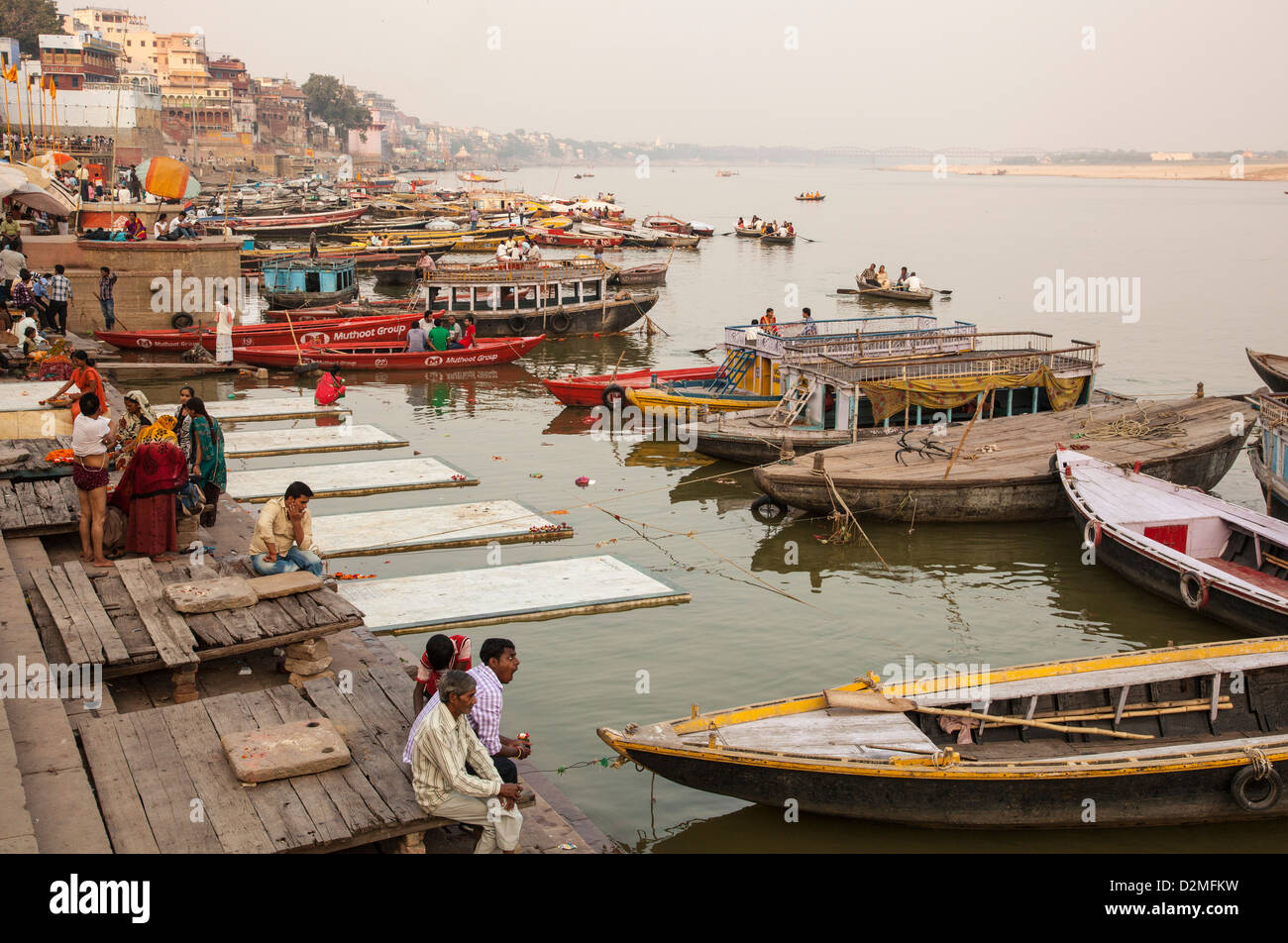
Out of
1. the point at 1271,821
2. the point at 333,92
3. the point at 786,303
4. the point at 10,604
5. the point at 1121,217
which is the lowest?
the point at 1271,821

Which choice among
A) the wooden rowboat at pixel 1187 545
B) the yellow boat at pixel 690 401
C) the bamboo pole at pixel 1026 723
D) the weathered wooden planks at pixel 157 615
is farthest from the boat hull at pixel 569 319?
the bamboo pole at pixel 1026 723

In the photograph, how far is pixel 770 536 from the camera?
709 inches

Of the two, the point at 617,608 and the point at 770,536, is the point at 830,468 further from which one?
the point at 617,608

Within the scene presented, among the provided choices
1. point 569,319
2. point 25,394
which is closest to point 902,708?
point 25,394

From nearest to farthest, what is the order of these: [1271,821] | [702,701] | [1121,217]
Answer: [1271,821], [702,701], [1121,217]

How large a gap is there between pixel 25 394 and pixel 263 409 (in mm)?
8126

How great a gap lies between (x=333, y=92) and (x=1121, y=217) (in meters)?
136

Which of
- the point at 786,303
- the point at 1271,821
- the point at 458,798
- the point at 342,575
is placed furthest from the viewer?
the point at 786,303

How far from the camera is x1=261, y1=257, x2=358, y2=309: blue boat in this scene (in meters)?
38.7

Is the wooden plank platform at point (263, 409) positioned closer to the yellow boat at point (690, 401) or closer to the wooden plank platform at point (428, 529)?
the yellow boat at point (690, 401)

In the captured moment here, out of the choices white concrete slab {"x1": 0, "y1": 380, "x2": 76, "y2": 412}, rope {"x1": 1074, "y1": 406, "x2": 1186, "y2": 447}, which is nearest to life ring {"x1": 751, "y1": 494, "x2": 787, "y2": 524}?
rope {"x1": 1074, "y1": 406, "x2": 1186, "y2": 447}

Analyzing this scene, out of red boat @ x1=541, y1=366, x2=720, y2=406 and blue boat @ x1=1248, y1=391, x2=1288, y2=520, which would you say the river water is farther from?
blue boat @ x1=1248, y1=391, x2=1288, y2=520

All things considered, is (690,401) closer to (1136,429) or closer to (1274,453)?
(1136,429)

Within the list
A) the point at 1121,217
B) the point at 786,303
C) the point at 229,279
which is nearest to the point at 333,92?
the point at 1121,217
